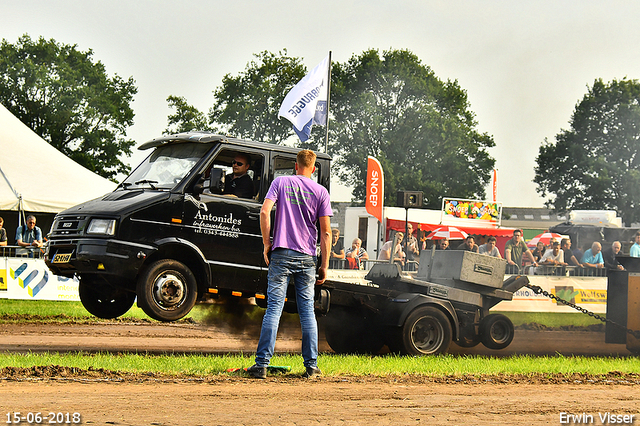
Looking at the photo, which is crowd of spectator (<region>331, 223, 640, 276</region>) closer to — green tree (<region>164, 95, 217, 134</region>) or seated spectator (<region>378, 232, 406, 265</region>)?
seated spectator (<region>378, 232, 406, 265</region>)

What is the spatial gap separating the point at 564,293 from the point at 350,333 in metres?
A: 8.79

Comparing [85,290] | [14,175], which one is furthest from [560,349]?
[14,175]

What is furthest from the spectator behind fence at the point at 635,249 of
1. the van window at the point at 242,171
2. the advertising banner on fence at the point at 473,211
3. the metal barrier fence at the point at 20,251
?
the advertising banner on fence at the point at 473,211

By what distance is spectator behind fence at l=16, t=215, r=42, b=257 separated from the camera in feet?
55.9

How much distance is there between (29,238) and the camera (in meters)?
17.3

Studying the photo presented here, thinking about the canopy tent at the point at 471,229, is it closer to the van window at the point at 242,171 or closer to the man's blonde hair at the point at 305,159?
the van window at the point at 242,171

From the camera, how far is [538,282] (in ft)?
55.3

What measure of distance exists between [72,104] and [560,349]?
4588cm

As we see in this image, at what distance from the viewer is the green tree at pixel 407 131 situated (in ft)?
188

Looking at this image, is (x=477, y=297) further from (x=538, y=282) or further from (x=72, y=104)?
(x=72, y=104)

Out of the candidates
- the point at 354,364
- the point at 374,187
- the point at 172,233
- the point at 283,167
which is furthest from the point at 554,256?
the point at 172,233

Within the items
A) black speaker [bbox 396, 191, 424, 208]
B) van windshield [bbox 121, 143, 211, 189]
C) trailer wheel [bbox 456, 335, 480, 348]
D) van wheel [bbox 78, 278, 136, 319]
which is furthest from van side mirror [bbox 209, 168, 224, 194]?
trailer wheel [bbox 456, 335, 480, 348]

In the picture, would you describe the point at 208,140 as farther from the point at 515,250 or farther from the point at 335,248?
the point at 515,250

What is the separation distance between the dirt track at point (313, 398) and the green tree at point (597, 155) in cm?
5287
